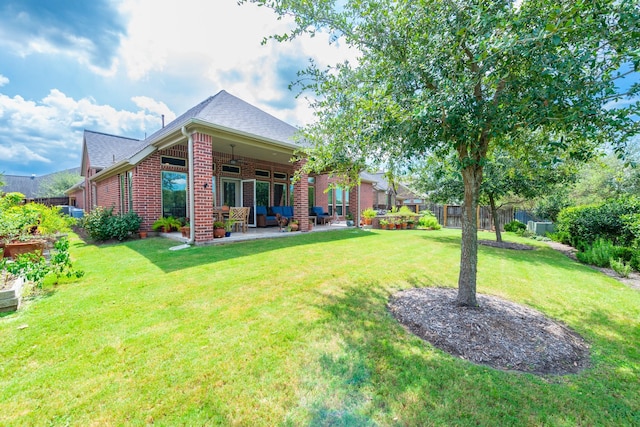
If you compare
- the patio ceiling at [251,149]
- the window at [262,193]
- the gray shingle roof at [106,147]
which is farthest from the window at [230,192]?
the gray shingle roof at [106,147]

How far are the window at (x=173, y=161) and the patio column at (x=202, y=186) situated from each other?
3.22 meters

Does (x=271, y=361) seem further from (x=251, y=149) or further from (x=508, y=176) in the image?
(x=251, y=149)

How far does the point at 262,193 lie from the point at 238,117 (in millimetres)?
4378

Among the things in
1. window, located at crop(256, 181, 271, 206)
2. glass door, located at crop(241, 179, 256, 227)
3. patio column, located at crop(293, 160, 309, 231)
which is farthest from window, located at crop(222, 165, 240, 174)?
patio column, located at crop(293, 160, 309, 231)

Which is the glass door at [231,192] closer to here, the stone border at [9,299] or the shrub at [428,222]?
the stone border at [9,299]

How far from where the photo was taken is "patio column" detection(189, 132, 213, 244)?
277 inches

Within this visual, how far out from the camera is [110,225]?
791 centimetres

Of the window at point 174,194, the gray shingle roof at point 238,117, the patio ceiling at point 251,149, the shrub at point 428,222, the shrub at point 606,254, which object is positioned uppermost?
the gray shingle roof at point 238,117

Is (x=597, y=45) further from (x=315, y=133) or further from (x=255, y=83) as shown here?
(x=255, y=83)

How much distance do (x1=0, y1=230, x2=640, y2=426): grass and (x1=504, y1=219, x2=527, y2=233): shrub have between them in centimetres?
1088

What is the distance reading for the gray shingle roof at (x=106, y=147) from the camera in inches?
581

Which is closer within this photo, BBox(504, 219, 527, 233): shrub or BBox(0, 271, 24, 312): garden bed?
BBox(0, 271, 24, 312): garden bed

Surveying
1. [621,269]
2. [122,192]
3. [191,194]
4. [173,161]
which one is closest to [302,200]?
[191,194]

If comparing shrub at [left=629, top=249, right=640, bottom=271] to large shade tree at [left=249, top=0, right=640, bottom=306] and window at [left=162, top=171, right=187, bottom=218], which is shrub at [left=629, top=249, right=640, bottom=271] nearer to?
large shade tree at [left=249, top=0, right=640, bottom=306]
